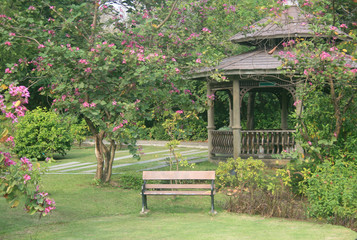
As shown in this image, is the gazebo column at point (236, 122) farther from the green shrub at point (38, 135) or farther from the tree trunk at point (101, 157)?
the green shrub at point (38, 135)

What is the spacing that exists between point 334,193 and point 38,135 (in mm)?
13308

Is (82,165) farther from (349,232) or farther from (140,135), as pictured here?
(349,232)

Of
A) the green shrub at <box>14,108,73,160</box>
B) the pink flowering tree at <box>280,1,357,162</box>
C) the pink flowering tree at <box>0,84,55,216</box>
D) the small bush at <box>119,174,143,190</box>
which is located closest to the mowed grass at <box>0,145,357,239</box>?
the small bush at <box>119,174,143,190</box>

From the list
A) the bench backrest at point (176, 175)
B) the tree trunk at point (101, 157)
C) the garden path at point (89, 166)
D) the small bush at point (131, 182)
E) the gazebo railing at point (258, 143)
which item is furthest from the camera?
the gazebo railing at point (258, 143)

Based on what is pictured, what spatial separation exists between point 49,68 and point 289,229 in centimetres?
690

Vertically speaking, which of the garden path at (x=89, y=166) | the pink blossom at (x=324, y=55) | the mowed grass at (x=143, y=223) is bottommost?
the mowed grass at (x=143, y=223)

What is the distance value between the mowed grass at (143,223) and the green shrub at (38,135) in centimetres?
763

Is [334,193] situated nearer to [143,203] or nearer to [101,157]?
[143,203]

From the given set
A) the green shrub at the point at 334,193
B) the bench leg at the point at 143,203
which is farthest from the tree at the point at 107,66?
the green shrub at the point at 334,193

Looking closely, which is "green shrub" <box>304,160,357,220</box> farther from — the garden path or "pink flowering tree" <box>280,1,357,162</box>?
the garden path

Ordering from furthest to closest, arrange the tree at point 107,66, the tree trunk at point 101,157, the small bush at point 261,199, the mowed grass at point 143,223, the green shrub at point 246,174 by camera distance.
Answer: the tree trunk at point 101,157 < the tree at point 107,66 < the green shrub at point 246,174 < the small bush at point 261,199 < the mowed grass at point 143,223

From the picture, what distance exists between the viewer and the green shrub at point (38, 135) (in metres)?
18.4

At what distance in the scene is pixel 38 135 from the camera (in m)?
18.5

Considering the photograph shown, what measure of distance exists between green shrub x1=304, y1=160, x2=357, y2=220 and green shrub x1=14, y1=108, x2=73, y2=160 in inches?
472
